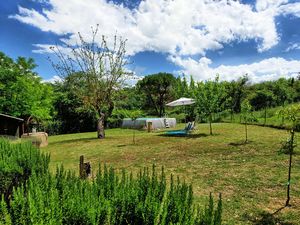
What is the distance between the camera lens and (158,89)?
47.4 metres

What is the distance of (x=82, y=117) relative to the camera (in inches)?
1473

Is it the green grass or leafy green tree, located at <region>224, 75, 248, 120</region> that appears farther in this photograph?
leafy green tree, located at <region>224, 75, 248, 120</region>

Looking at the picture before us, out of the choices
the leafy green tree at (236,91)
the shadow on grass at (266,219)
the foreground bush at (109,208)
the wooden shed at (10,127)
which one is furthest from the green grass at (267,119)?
the wooden shed at (10,127)

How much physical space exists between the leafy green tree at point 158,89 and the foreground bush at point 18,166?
1564 inches

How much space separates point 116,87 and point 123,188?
1918 centimetres

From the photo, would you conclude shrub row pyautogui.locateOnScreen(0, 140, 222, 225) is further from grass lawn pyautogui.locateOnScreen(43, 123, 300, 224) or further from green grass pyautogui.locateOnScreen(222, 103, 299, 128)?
green grass pyautogui.locateOnScreen(222, 103, 299, 128)

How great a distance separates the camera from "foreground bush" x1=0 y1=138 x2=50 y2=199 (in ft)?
19.5

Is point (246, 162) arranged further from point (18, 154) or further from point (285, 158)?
point (18, 154)

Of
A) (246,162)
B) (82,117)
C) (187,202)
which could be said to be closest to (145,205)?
(187,202)

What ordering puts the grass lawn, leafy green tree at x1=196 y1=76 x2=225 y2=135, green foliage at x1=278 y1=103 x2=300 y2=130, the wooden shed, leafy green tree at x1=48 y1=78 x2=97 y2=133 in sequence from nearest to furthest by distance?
the grass lawn, green foliage at x1=278 y1=103 x2=300 y2=130, leafy green tree at x1=196 y1=76 x2=225 y2=135, the wooden shed, leafy green tree at x1=48 y1=78 x2=97 y2=133

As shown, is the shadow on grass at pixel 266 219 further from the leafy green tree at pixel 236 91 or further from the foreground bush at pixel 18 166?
the leafy green tree at pixel 236 91

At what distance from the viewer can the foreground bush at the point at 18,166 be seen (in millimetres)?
5941

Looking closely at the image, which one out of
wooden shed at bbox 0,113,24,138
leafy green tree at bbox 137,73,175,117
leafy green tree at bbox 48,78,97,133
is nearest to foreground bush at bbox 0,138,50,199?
wooden shed at bbox 0,113,24,138

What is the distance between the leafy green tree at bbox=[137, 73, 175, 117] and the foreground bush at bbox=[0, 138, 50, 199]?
39.7 metres
